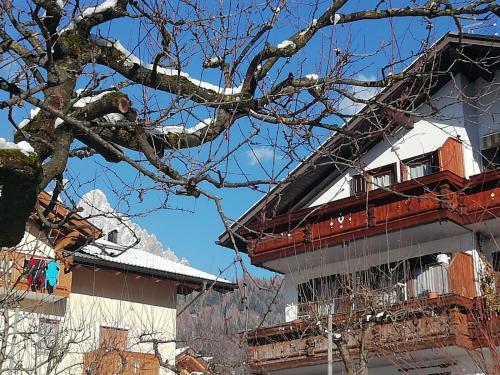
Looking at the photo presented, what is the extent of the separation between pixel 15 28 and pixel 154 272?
67.0ft

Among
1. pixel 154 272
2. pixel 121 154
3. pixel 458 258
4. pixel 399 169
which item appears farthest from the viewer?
pixel 154 272

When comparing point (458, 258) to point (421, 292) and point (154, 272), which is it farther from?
point (154, 272)

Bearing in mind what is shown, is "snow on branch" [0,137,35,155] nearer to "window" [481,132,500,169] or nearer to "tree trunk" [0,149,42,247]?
"tree trunk" [0,149,42,247]

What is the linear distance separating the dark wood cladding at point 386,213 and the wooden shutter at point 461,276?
0.93 meters

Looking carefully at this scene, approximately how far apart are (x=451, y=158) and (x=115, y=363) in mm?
9863

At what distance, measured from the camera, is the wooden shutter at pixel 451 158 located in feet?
66.6

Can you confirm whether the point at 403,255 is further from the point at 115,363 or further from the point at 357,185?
the point at 115,363

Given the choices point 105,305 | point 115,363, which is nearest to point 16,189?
point 115,363

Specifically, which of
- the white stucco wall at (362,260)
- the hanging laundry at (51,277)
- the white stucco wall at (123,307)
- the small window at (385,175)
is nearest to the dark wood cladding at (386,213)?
the white stucco wall at (362,260)

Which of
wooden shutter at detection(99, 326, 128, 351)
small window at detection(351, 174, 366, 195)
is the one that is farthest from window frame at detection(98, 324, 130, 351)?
small window at detection(351, 174, 366, 195)

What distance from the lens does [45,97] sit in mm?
5848

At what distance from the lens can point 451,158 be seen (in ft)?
67.3

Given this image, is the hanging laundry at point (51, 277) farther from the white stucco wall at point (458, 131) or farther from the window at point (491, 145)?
the window at point (491, 145)

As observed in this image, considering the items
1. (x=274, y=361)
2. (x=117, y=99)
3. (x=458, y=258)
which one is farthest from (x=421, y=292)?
(x=117, y=99)
